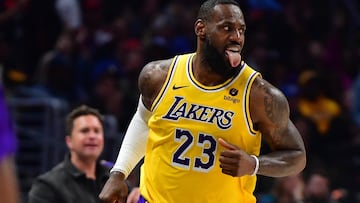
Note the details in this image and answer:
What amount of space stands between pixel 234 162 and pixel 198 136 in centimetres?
37

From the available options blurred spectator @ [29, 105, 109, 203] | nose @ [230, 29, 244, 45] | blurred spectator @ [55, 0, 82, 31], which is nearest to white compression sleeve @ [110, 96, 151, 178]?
nose @ [230, 29, 244, 45]

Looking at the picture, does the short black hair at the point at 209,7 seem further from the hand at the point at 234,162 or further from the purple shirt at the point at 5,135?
the purple shirt at the point at 5,135

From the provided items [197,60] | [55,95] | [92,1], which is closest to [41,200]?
[197,60]

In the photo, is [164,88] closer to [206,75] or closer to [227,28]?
[206,75]

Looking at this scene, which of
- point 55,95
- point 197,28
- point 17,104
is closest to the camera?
point 197,28

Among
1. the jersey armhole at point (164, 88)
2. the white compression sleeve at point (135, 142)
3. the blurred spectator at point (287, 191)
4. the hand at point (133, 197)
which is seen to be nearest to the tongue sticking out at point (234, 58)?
the jersey armhole at point (164, 88)

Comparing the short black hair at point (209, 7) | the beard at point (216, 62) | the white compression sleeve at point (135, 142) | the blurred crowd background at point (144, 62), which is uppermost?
the short black hair at point (209, 7)

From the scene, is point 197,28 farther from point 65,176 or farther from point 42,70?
point 42,70

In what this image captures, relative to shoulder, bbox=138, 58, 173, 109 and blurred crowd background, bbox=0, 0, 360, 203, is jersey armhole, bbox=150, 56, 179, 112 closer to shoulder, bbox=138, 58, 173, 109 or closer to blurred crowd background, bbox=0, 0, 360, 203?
shoulder, bbox=138, 58, 173, 109

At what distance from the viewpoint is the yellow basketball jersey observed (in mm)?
5020

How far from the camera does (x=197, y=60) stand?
5199 millimetres

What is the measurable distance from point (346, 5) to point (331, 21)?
1.41 ft

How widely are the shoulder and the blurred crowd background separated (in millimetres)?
3431

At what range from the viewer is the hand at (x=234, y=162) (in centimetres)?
472
